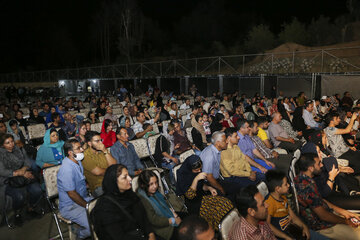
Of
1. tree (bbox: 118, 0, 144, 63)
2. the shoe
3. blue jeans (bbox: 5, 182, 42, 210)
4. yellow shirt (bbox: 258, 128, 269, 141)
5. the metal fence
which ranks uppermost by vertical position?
tree (bbox: 118, 0, 144, 63)

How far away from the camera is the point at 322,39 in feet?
94.6

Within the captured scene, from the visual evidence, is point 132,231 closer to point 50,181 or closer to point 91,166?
point 91,166

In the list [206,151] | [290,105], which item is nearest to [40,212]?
[206,151]

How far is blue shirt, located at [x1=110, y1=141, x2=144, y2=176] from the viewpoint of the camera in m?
4.71

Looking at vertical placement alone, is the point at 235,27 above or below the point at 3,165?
above

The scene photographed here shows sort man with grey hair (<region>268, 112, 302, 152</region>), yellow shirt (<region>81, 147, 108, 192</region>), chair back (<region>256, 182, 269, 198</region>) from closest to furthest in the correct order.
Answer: chair back (<region>256, 182, 269, 198</region>) → yellow shirt (<region>81, 147, 108, 192</region>) → man with grey hair (<region>268, 112, 302, 152</region>)

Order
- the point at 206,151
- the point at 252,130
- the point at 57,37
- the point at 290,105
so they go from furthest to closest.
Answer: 1. the point at 57,37
2. the point at 290,105
3. the point at 252,130
4. the point at 206,151

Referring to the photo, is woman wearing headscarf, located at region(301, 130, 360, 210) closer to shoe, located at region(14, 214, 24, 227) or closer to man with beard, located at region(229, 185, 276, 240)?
man with beard, located at region(229, 185, 276, 240)

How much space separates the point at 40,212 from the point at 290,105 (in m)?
9.32

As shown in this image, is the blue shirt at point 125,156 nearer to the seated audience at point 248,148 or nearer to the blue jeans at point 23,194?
the blue jeans at point 23,194

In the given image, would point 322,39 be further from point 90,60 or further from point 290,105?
point 90,60

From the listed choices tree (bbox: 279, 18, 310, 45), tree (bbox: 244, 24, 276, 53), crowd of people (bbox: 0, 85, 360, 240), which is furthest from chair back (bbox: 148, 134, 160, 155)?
tree (bbox: 279, 18, 310, 45)

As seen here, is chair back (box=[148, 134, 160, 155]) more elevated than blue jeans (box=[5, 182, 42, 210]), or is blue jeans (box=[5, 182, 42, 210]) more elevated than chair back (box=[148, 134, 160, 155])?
chair back (box=[148, 134, 160, 155])

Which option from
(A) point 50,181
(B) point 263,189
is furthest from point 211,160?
(A) point 50,181
